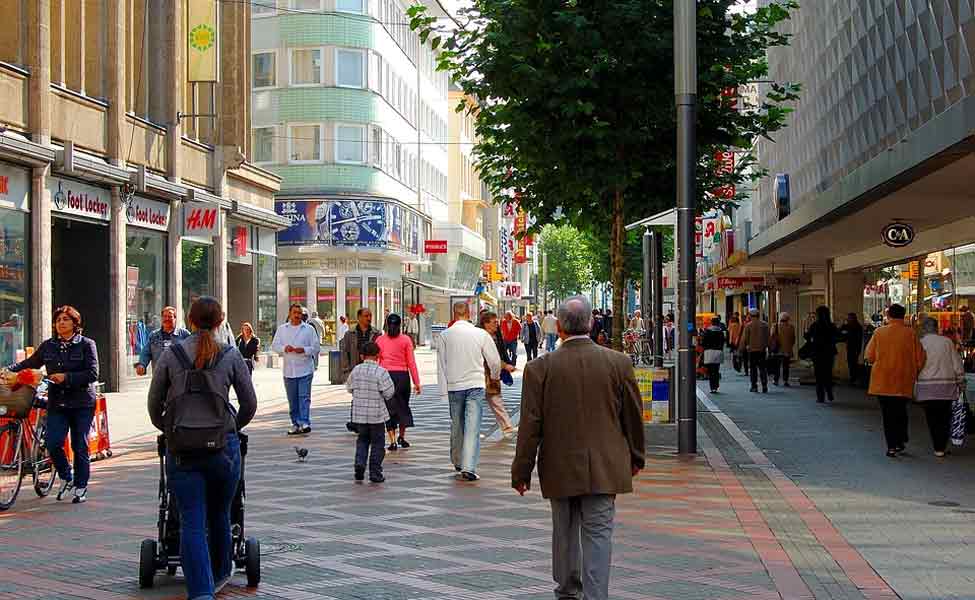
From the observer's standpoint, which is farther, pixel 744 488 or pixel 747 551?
pixel 744 488

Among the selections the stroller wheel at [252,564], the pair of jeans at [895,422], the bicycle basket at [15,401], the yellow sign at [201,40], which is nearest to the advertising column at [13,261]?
the yellow sign at [201,40]

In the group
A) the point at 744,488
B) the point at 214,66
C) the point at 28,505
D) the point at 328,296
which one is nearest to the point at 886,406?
the point at 744,488

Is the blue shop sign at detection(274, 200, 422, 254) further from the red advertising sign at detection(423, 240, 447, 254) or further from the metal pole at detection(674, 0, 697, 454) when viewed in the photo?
the metal pole at detection(674, 0, 697, 454)

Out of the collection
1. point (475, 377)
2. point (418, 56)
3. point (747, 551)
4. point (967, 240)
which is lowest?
point (747, 551)

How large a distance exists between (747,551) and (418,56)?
183 ft

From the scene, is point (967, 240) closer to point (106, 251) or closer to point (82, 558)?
point (106, 251)

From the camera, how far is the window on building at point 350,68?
49469mm

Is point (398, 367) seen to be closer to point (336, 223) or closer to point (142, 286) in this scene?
point (142, 286)

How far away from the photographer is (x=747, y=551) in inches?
372

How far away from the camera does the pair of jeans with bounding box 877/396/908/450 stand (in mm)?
15312

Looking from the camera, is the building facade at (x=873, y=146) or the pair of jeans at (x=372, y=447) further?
the building facade at (x=873, y=146)

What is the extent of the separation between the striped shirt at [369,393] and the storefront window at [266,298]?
83.9 feet

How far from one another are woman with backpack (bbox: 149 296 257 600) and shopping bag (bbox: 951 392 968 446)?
419 inches

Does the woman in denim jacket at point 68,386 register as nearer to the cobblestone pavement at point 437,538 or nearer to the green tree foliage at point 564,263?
the cobblestone pavement at point 437,538
